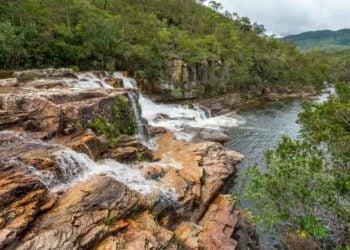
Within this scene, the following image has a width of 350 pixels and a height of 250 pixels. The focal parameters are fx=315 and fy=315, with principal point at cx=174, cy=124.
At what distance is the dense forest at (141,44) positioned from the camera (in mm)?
32969

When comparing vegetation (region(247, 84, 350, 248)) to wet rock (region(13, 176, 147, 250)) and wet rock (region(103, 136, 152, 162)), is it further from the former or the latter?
wet rock (region(103, 136, 152, 162))

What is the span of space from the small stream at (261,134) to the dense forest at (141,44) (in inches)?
345

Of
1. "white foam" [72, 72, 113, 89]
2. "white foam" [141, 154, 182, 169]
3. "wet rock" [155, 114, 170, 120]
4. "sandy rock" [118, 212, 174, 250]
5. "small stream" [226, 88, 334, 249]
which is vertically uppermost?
"white foam" [72, 72, 113, 89]

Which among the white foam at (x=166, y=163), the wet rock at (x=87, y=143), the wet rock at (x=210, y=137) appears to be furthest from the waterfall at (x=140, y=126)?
the wet rock at (x=87, y=143)

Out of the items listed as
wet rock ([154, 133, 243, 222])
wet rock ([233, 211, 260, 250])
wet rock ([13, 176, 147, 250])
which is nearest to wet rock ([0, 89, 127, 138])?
wet rock ([13, 176, 147, 250])

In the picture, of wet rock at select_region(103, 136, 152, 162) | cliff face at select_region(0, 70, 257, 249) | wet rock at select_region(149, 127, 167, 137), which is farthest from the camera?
wet rock at select_region(149, 127, 167, 137)

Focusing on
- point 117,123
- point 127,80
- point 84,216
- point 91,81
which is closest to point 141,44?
point 127,80

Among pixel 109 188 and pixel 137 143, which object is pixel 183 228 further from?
pixel 137 143

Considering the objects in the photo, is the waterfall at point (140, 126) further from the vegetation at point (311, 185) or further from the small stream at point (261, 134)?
the vegetation at point (311, 185)

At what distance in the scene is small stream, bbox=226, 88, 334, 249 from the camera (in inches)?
790

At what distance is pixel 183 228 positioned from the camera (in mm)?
14617

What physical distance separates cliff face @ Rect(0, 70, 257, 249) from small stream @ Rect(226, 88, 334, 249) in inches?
53.0

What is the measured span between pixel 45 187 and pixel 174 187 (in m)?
6.83

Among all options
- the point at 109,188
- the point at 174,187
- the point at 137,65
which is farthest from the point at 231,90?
the point at 109,188
